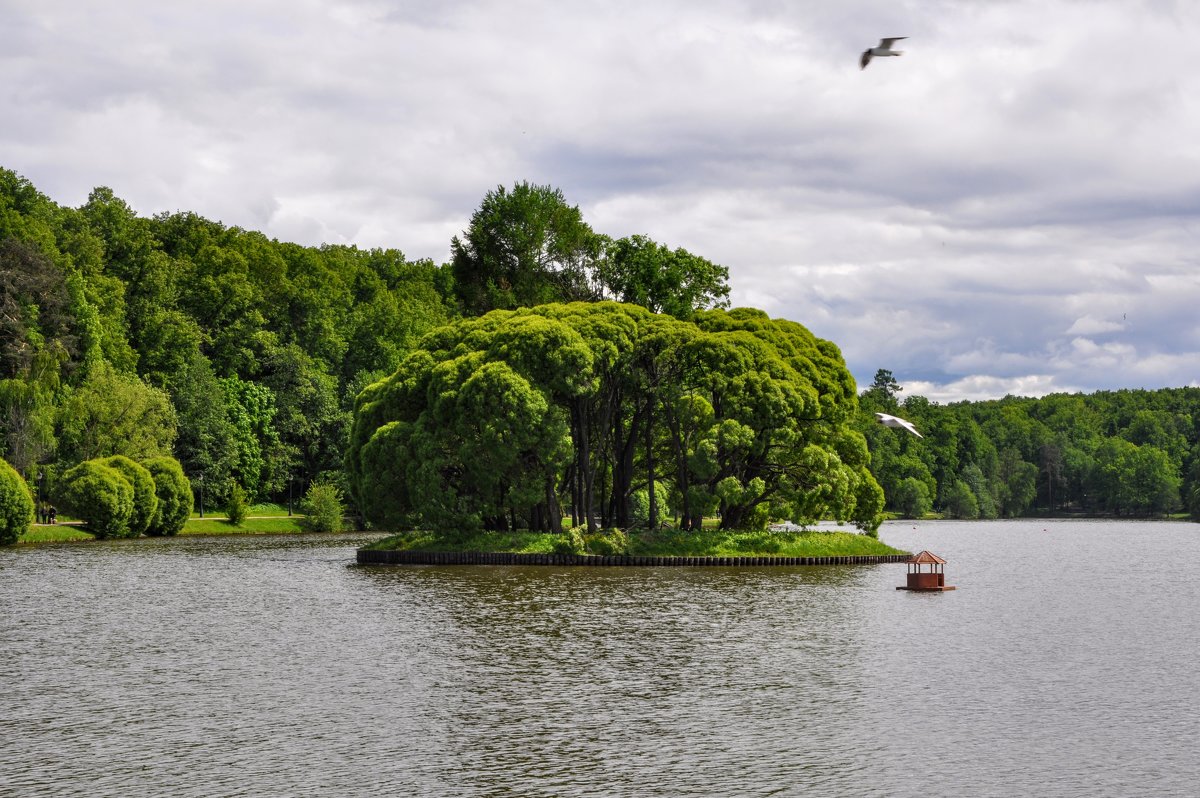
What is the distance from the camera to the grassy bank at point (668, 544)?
6481 cm

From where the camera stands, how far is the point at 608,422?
7106 cm

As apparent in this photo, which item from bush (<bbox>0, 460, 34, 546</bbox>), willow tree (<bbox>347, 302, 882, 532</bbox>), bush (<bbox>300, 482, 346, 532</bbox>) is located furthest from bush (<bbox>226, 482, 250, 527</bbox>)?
willow tree (<bbox>347, 302, 882, 532</bbox>)

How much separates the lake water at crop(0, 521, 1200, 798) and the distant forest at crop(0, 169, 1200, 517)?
39.1m

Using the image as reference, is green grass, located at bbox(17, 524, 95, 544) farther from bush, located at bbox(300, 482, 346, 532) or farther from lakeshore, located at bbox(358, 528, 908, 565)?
lakeshore, located at bbox(358, 528, 908, 565)

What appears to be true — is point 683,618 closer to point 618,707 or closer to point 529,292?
point 618,707

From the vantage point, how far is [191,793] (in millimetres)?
Result: 20078

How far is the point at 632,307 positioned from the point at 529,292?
29.5 metres

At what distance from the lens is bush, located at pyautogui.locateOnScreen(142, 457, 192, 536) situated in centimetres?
9831

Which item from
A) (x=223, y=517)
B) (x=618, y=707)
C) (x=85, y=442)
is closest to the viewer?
(x=618, y=707)

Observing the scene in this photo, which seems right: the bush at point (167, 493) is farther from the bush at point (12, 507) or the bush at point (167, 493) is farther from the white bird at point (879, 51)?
the white bird at point (879, 51)

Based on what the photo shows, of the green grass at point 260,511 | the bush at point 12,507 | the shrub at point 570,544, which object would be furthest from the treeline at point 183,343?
the shrub at point 570,544

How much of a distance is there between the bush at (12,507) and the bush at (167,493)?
60.2 feet

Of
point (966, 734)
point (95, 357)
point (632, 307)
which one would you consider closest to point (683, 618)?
point (966, 734)

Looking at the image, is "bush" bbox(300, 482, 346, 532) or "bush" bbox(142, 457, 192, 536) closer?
"bush" bbox(142, 457, 192, 536)
